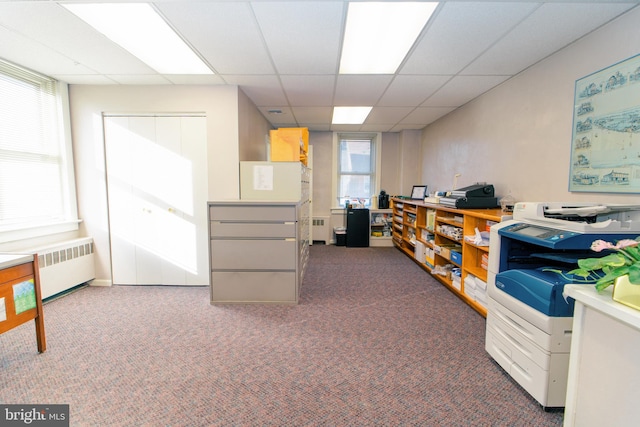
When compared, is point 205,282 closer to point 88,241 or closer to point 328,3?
point 88,241

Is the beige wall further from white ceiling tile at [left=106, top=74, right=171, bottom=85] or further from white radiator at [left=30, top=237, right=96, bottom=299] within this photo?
white radiator at [left=30, top=237, right=96, bottom=299]

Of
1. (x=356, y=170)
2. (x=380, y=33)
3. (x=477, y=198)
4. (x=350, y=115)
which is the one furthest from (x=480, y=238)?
(x=356, y=170)

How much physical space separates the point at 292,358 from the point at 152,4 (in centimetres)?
257

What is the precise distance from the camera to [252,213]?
2.66 m

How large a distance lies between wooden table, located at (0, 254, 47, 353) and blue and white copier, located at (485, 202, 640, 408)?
3.26 meters

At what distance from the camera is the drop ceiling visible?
5.57ft

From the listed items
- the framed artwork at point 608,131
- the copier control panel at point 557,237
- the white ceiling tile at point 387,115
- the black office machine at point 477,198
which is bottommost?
the copier control panel at point 557,237

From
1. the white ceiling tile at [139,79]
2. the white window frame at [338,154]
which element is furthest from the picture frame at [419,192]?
the white ceiling tile at [139,79]

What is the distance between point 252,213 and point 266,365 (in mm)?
1405

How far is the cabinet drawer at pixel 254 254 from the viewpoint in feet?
8.82

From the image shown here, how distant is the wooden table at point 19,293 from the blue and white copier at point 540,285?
3257mm

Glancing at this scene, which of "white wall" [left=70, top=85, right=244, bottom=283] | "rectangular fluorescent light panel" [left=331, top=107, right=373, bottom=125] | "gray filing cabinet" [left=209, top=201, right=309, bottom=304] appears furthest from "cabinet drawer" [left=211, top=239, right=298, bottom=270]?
"rectangular fluorescent light panel" [left=331, top=107, right=373, bottom=125]

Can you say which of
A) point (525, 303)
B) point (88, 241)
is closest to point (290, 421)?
point (525, 303)

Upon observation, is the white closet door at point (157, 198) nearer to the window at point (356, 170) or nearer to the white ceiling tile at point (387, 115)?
the white ceiling tile at point (387, 115)
